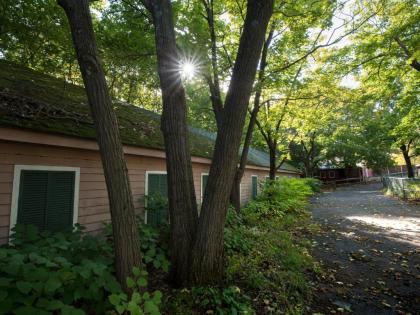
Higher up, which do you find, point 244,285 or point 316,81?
point 316,81

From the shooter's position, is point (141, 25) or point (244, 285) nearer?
point (244, 285)

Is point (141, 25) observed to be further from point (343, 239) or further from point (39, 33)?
point (343, 239)

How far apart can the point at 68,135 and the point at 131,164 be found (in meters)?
2.00

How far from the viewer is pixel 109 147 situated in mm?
3242

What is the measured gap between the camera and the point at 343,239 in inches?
316

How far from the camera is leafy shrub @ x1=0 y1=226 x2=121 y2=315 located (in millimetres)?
2221

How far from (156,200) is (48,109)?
310 centimetres

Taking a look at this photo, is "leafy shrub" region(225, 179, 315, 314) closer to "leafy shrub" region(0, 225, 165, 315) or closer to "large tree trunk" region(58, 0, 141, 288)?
"leafy shrub" region(0, 225, 165, 315)

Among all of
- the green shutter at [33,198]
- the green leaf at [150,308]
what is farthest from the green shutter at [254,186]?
the green leaf at [150,308]

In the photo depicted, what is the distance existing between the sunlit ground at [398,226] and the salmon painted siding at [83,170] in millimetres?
7579

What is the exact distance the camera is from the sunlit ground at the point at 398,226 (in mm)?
8005

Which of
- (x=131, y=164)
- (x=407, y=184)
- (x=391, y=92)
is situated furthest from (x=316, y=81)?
(x=407, y=184)

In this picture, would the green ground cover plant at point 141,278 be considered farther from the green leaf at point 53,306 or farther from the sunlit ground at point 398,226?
the sunlit ground at point 398,226

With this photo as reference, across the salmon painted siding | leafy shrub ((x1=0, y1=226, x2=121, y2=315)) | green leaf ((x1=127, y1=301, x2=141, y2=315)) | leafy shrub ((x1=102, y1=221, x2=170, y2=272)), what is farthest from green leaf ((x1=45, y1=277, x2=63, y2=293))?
the salmon painted siding
